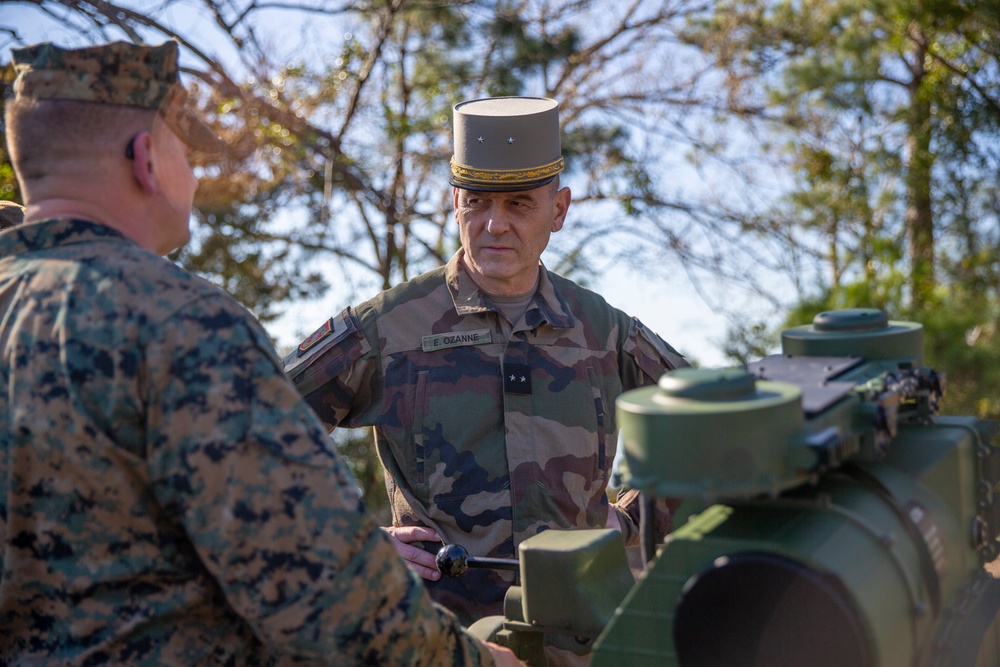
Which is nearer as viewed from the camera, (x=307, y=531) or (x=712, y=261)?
(x=307, y=531)

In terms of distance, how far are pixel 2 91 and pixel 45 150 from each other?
4402 millimetres

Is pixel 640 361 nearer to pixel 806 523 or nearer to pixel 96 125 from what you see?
pixel 806 523

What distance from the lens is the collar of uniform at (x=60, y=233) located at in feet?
6.47

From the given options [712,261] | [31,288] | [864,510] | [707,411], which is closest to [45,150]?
[31,288]

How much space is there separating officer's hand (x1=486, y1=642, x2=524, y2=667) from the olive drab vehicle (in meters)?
0.12

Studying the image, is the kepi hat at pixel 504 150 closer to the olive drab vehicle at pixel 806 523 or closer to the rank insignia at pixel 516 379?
the rank insignia at pixel 516 379

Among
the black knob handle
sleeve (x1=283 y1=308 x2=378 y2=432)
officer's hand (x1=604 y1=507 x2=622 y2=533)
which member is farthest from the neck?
officer's hand (x1=604 y1=507 x2=622 y2=533)

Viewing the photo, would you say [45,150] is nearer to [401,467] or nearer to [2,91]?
[401,467]

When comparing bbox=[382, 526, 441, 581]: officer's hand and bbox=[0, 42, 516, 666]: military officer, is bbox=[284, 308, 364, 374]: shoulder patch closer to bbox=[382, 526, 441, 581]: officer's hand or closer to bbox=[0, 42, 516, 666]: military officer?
bbox=[382, 526, 441, 581]: officer's hand

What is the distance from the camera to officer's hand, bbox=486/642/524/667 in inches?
84.8

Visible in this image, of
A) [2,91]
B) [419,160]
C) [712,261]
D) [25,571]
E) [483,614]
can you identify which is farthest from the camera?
[712,261]

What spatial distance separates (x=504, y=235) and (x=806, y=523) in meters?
1.87

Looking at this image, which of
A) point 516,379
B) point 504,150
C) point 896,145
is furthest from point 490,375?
point 896,145

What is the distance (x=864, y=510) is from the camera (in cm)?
180
